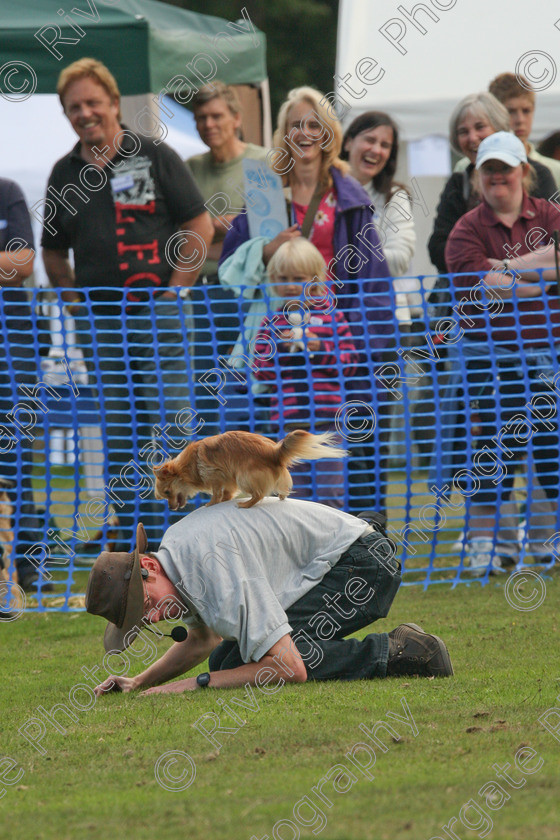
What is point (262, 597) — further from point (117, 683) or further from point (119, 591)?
point (117, 683)

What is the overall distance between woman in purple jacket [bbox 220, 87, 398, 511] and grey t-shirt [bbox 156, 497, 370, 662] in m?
2.33

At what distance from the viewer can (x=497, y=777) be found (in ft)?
9.77

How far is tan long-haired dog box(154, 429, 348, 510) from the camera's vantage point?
4164mm

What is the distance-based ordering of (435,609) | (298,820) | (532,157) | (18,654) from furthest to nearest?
(532,157), (435,609), (18,654), (298,820)

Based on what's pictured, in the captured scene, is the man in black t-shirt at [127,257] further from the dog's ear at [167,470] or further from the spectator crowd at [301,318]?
the dog's ear at [167,470]

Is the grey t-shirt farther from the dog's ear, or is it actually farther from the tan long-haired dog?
the dog's ear

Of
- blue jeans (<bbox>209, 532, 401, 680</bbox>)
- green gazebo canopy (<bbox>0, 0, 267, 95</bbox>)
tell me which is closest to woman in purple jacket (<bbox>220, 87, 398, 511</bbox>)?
green gazebo canopy (<bbox>0, 0, 267, 95</bbox>)

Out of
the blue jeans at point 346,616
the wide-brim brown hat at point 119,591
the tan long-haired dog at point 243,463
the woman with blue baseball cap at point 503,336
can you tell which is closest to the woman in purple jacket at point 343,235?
the woman with blue baseball cap at point 503,336

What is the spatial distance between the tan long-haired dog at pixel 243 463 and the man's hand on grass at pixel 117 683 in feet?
2.37

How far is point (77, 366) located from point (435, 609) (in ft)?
16.6

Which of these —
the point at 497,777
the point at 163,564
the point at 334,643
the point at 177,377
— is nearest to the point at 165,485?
the point at 163,564

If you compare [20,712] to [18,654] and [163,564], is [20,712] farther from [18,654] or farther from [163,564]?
[18,654]

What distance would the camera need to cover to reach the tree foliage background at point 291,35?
27609 millimetres

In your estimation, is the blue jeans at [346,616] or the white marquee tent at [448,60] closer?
the blue jeans at [346,616]
